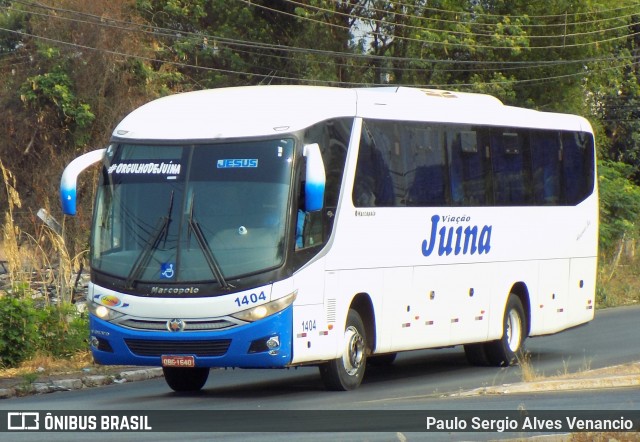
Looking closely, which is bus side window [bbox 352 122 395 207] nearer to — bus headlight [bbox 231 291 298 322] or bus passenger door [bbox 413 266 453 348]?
bus passenger door [bbox 413 266 453 348]

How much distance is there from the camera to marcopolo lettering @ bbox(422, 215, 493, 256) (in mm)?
15688

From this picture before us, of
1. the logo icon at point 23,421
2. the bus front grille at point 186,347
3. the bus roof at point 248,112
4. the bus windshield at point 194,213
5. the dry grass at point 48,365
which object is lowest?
the dry grass at point 48,365

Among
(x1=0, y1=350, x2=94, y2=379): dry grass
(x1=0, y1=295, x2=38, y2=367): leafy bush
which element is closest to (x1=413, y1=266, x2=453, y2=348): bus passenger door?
(x1=0, y1=350, x2=94, y2=379): dry grass

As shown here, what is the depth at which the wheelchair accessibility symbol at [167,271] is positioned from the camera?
42.5ft

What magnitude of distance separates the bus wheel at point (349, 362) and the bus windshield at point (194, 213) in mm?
1601

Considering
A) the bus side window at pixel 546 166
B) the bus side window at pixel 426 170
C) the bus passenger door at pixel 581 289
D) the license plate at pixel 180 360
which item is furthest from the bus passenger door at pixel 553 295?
the license plate at pixel 180 360

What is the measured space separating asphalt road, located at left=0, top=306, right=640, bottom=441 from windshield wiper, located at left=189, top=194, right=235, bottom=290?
4.30ft

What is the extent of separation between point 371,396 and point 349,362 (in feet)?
1.99

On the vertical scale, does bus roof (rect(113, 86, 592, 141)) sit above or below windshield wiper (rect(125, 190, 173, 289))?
above

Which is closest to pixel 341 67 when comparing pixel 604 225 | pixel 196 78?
pixel 196 78

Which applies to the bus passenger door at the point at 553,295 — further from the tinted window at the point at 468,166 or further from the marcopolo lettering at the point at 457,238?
the marcopolo lettering at the point at 457,238

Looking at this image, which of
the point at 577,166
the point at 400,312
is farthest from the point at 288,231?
the point at 577,166

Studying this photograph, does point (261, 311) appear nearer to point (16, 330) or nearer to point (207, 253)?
point (207, 253)

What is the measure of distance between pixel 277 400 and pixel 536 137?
7.01 m
